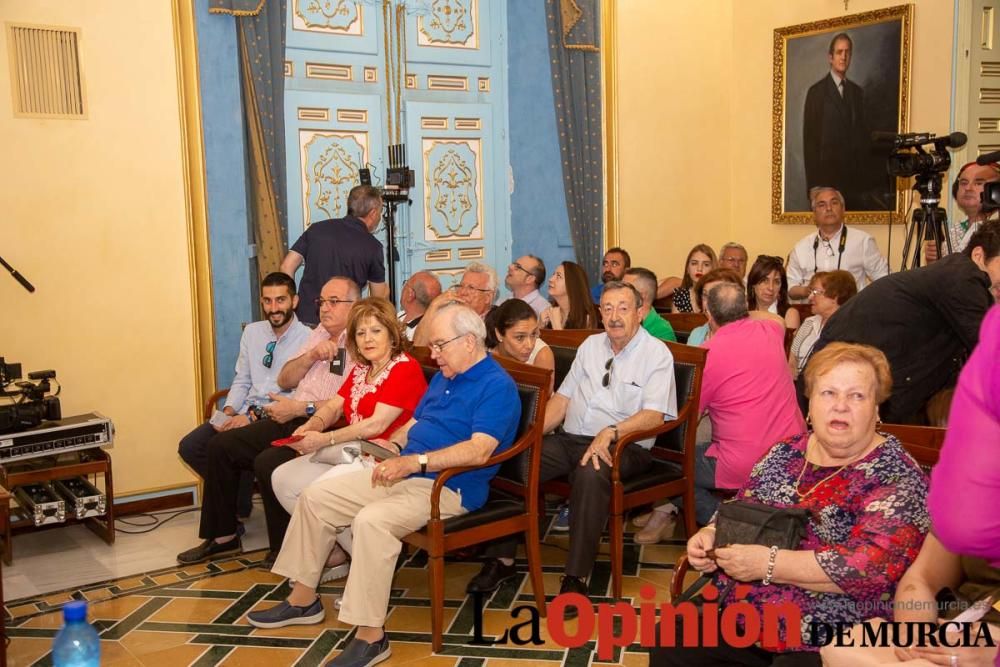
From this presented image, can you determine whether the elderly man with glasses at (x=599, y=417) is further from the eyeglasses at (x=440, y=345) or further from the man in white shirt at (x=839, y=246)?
the man in white shirt at (x=839, y=246)

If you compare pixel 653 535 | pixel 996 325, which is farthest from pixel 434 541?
pixel 996 325

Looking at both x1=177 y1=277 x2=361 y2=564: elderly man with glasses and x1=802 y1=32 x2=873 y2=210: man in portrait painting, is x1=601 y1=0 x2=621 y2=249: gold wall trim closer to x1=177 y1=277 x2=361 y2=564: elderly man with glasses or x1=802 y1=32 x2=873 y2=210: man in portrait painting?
x1=802 y1=32 x2=873 y2=210: man in portrait painting

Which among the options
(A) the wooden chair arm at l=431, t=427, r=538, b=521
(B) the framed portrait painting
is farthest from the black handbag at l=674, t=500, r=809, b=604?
(B) the framed portrait painting

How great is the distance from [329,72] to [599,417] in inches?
124

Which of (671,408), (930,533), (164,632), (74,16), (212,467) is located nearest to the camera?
(930,533)

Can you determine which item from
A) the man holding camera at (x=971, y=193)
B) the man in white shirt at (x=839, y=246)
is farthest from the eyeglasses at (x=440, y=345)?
the man in white shirt at (x=839, y=246)

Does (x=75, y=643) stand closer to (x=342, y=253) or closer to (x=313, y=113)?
(x=342, y=253)

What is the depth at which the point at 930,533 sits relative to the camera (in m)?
2.19

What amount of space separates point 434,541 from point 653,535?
1440mm

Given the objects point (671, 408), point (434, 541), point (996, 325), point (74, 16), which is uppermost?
point (74, 16)

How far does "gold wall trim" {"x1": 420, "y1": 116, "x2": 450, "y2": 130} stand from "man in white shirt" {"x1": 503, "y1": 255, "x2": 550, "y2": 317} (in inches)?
48.7

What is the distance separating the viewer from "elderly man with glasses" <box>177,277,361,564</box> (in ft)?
14.7

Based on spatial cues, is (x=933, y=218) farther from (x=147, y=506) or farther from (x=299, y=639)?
(x=147, y=506)

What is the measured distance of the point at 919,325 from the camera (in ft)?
11.9
